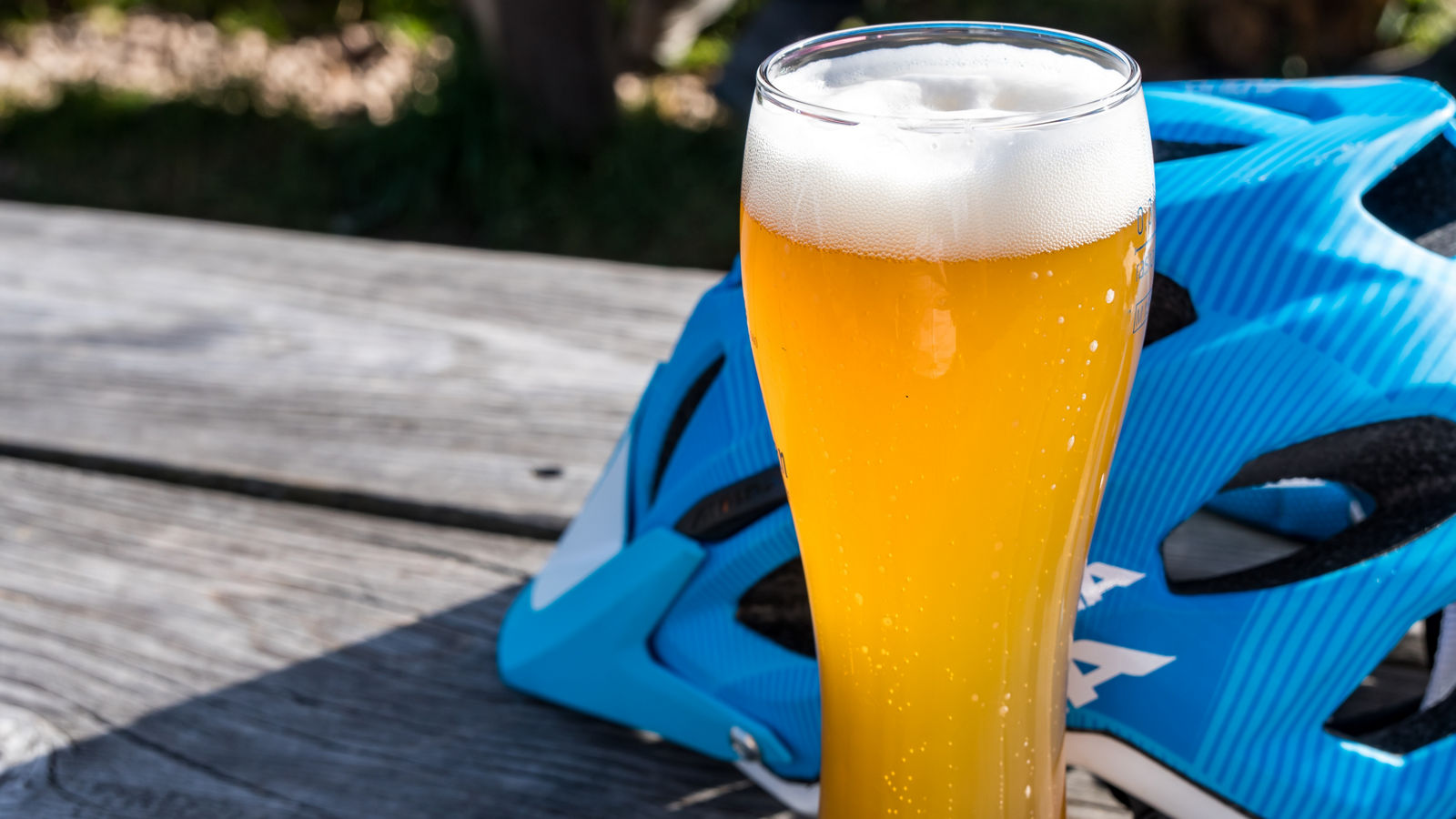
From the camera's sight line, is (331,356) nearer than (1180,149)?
No

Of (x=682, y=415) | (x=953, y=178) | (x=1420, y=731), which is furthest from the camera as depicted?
(x=682, y=415)

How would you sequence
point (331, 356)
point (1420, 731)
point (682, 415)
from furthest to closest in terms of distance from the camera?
point (331, 356) → point (682, 415) → point (1420, 731)

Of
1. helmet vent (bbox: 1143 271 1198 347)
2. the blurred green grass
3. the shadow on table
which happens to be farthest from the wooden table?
the blurred green grass

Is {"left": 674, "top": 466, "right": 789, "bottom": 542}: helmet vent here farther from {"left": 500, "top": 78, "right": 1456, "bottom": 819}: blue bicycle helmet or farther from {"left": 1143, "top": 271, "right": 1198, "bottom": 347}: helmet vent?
{"left": 1143, "top": 271, "right": 1198, "bottom": 347}: helmet vent

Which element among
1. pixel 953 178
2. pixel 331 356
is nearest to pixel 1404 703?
pixel 953 178

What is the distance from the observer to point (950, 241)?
0.66 metres

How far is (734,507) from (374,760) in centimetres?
34

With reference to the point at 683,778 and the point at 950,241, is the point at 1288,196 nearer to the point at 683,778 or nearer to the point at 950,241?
the point at 950,241

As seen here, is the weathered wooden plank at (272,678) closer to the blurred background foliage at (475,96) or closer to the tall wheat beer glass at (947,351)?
the tall wheat beer glass at (947,351)

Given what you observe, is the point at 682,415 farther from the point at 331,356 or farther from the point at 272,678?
the point at 331,356

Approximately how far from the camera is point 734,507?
1031 mm

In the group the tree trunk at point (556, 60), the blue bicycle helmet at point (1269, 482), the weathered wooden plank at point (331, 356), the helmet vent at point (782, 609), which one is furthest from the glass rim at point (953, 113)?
the tree trunk at point (556, 60)

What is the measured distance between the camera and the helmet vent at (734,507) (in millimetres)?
1013

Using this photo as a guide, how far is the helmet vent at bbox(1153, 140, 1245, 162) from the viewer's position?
97 cm
